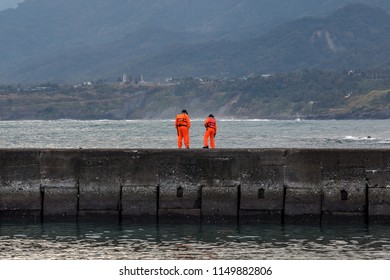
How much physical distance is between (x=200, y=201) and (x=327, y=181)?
314 centimetres

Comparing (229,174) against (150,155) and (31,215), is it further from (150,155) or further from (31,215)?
(31,215)

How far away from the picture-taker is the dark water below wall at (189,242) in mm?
23938

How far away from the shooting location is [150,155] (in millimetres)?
27422

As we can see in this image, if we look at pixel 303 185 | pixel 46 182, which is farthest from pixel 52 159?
pixel 303 185

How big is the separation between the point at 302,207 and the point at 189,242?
10.8 feet

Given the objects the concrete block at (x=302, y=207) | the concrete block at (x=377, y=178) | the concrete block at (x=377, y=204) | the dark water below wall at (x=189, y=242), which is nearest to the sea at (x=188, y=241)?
the dark water below wall at (x=189, y=242)

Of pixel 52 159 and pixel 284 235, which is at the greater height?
pixel 52 159

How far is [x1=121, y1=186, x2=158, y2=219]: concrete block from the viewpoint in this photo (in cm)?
2734

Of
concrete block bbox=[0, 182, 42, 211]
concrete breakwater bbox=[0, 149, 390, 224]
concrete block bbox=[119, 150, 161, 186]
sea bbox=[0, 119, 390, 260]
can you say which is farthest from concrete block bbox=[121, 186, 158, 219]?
concrete block bbox=[0, 182, 42, 211]

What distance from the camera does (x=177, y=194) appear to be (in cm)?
2728

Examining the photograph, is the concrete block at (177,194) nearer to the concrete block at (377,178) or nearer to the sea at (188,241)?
the sea at (188,241)

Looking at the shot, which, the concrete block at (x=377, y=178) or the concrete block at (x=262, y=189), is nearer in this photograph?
the concrete block at (x=377, y=178)

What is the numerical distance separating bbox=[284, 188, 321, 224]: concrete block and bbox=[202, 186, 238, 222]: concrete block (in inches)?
50.9

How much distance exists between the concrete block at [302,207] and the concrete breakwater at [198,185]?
0.02 metres
